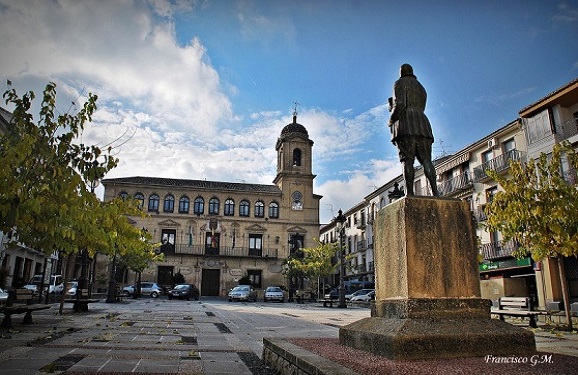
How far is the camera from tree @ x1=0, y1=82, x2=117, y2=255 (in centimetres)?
595

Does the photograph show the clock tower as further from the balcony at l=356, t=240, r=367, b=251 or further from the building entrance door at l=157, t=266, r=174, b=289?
the building entrance door at l=157, t=266, r=174, b=289

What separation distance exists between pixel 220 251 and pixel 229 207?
16.5 feet

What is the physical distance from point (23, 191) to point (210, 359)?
3.58 meters

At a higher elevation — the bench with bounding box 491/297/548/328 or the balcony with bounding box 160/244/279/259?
the balcony with bounding box 160/244/279/259

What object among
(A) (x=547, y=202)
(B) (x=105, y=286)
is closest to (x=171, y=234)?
(B) (x=105, y=286)

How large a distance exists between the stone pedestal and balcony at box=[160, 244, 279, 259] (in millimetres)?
41278

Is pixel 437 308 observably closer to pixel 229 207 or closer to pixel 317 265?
pixel 317 265

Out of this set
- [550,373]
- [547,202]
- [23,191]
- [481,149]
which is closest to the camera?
[550,373]

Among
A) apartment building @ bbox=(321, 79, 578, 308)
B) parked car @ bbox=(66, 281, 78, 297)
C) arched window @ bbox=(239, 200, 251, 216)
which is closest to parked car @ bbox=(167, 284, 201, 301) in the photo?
parked car @ bbox=(66, 281, 78, 297)

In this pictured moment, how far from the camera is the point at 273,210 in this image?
4803cm

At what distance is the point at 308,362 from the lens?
3.73 metres

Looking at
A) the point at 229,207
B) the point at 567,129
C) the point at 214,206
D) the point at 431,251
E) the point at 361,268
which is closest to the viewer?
the point at 431,251

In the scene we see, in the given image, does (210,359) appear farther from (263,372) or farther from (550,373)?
(550,373)

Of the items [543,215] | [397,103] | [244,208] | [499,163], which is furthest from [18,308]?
[244,208]
